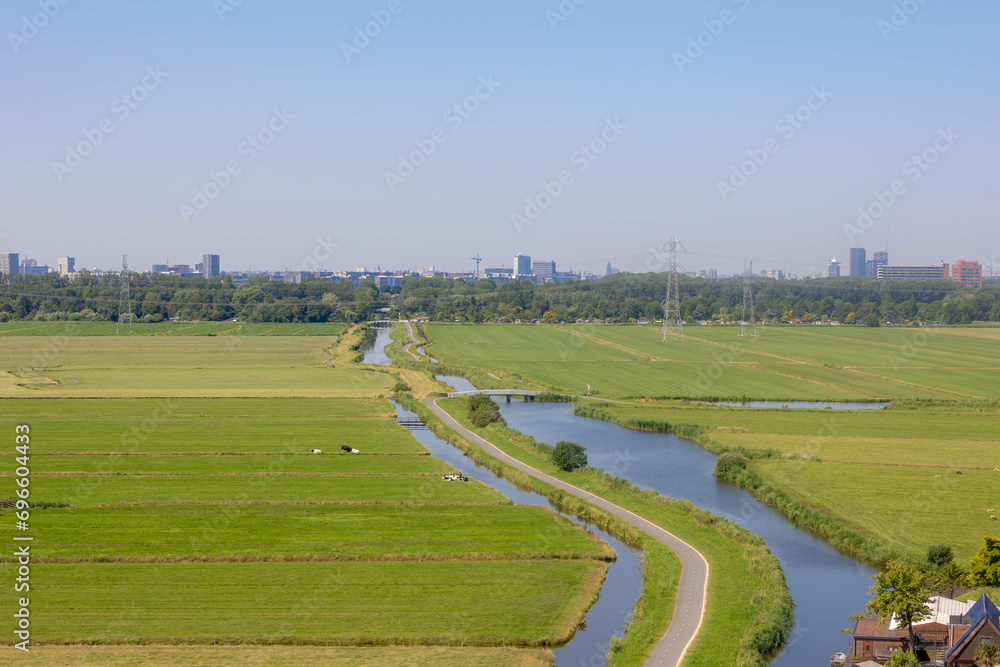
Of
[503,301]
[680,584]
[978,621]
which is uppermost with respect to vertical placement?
[503,301]

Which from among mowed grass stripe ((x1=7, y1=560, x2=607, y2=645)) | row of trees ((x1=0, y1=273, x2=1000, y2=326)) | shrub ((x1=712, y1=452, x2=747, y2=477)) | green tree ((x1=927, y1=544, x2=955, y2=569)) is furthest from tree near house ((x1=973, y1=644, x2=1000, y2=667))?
row of trees ((x1=0, y1=273, x2=1000, y2=326))

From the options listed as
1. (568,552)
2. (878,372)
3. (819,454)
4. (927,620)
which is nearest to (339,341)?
(878,372)

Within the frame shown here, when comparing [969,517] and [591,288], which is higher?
[591,288]

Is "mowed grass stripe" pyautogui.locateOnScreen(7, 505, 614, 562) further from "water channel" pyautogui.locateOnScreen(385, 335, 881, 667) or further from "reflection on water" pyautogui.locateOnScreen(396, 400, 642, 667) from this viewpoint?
"water channel" pyautogui.locateOnScreen(385, 335, 881, 667)

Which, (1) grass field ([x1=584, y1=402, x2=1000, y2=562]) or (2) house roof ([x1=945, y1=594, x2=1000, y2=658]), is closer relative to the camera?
(2) house roof ([x1=945, y1=594, x2=1000, y2=658])

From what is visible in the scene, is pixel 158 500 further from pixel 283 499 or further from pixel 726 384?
pixel 726 384

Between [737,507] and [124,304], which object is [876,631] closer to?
[737,507]

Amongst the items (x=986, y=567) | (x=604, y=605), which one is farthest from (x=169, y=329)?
(x=986, y=567)
